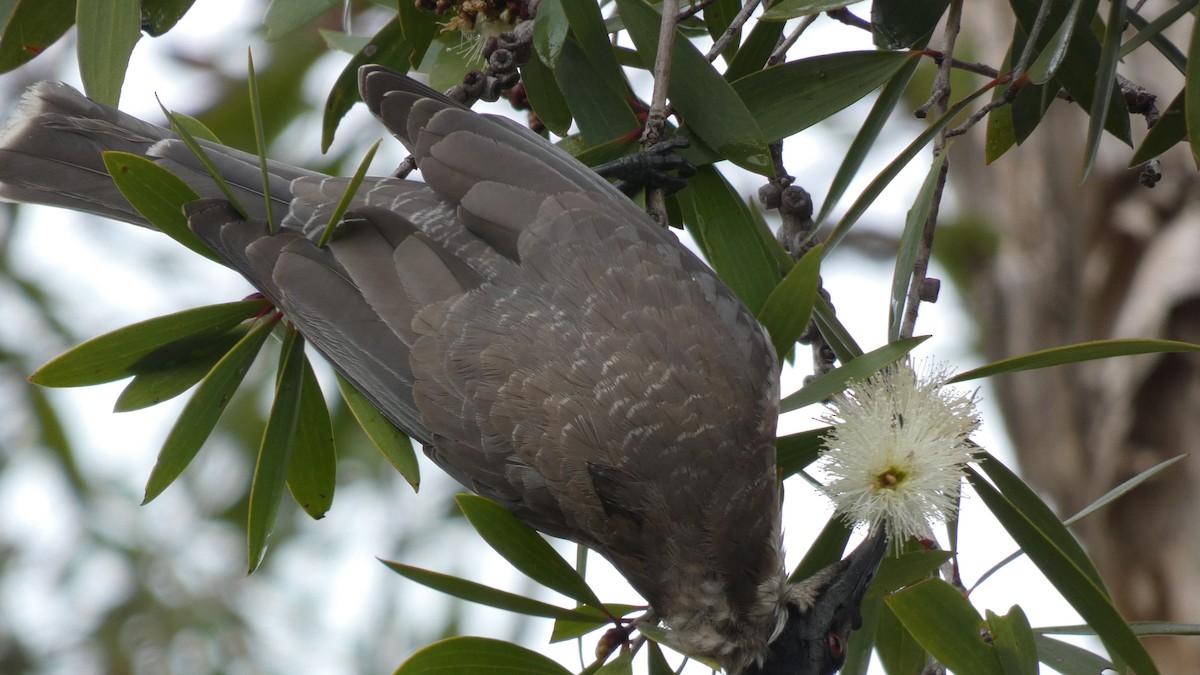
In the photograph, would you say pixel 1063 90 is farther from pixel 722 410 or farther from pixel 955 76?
pixel 955 76

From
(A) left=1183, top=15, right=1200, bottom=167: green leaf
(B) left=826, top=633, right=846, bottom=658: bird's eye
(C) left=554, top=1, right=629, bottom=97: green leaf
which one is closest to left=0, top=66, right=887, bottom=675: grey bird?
(B) left=826, top=633, right=846, bottom=658: bird's eye

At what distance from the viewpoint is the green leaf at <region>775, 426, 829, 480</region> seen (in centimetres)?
194

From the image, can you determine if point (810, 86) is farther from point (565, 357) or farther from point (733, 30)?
point (565, 357)

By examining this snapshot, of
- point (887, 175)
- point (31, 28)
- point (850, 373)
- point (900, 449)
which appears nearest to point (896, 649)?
point (900, 449)

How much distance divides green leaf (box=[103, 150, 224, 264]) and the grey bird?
0.33ft

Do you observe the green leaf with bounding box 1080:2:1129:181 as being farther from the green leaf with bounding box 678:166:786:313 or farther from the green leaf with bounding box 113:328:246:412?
the green leaf with bounding box 113:328:246:412

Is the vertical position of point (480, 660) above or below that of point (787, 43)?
below

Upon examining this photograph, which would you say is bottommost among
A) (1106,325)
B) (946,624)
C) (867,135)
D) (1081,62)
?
(946,624)

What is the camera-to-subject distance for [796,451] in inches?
78.6

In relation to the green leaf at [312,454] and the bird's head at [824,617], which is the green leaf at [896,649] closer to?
the bird's head at [824,617]

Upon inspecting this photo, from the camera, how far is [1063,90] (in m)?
2.11

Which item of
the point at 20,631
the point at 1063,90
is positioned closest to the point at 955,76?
the point at 1063,90

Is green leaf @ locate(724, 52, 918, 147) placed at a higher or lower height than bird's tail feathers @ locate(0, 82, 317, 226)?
higher

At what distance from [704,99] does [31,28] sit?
1190 millimetres
